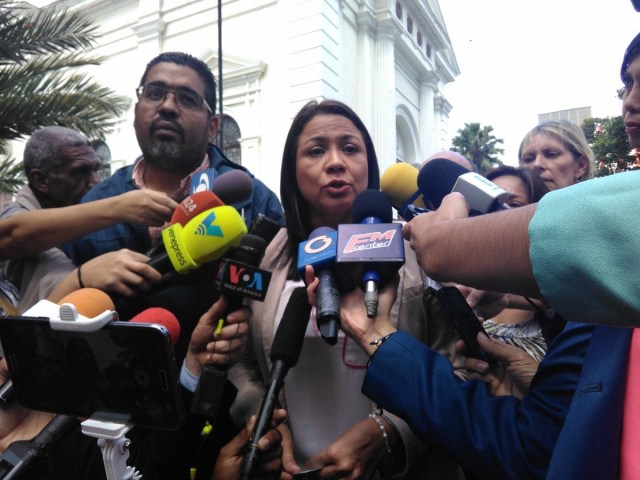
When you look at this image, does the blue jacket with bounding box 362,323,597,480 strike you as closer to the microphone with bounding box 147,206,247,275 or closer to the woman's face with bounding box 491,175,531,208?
the microphone with bounding box 147,206,247,275

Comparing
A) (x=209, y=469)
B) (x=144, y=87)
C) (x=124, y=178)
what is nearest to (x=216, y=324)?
(x=209, y=469)

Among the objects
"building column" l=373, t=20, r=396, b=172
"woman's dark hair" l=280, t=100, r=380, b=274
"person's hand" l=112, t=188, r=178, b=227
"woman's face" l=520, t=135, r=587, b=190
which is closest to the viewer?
"person's hand" l=112, t=188, r=178, b=227

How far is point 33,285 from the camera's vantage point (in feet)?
5.77

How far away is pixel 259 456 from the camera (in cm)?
116

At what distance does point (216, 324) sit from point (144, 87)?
120 centimetres

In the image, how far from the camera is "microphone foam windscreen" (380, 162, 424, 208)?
1.66m

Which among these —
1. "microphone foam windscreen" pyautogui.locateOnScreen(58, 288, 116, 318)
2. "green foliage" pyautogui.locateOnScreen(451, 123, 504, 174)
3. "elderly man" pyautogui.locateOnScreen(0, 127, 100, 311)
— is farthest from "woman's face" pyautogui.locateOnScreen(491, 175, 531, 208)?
"green foliage" pyautogui.locateOnScreen(451, 123, 504, 174)

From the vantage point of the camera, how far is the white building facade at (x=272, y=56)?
38.4ft

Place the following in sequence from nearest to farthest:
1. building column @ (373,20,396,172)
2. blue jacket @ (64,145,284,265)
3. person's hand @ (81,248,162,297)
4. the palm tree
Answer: person's hand @ (81,248,162,297) → blue jacket @ (64,145,284,265) → the palm tree → building column @ (373,20,396,172)

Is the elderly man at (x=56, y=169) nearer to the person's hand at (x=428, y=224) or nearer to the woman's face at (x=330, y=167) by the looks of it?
the woman's face at (x=330, y=167)

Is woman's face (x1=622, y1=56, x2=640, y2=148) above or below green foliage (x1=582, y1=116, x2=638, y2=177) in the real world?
below

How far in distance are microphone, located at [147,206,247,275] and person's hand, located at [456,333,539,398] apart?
2.21 ft

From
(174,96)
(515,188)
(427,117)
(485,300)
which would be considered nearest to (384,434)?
(485,300)

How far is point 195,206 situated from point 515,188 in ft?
4.55
